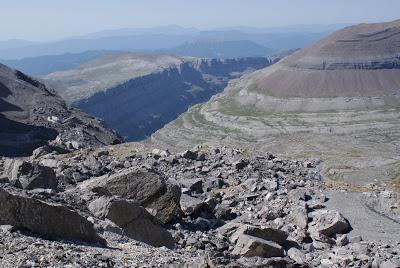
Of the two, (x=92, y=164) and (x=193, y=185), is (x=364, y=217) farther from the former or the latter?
(x=92, y=164)

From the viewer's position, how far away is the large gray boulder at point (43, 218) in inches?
504

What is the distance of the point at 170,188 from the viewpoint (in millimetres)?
19516

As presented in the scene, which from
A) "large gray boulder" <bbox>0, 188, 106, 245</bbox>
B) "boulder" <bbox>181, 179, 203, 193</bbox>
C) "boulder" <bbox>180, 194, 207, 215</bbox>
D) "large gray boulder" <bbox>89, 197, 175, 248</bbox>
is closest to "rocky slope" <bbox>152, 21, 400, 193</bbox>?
"boulder" <bbox>181, 179, 203, 193</bbox>

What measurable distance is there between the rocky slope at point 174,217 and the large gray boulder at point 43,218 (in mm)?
26

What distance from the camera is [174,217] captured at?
1962 cm

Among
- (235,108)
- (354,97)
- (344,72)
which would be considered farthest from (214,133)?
(344,72)

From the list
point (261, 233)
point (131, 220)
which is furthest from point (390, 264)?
point (131, 220)

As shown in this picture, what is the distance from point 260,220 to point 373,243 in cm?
520

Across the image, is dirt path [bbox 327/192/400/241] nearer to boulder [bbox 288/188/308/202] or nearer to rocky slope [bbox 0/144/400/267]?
rocky slope [bbox 0/144/400/267]

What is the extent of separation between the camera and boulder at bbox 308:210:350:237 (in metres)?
20.4

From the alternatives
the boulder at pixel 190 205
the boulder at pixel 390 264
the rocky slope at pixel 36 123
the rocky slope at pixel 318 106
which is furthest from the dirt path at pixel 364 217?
the rocky slope at pixel 318 106

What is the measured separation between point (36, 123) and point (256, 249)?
4619cm

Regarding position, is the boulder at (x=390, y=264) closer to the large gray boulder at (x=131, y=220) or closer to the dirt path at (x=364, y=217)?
the dirt path at (x=364, y=217)

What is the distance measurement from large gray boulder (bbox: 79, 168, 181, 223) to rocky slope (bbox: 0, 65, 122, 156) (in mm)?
24029
